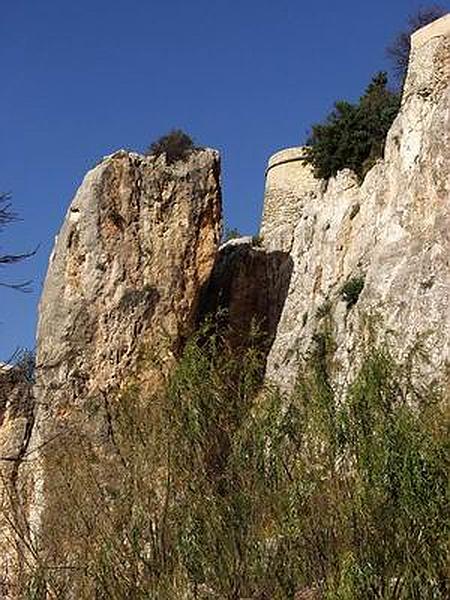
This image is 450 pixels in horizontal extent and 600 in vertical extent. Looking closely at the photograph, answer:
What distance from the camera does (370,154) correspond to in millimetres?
23781

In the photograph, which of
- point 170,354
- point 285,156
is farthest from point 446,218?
point 285,156

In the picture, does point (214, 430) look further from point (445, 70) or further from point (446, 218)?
point (445, 70)

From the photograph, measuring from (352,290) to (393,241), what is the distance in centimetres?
114

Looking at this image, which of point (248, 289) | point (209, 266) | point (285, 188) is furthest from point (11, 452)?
point (285, 188)

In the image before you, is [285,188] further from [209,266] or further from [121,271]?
[121,271]

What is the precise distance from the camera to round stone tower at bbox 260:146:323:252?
28.7 meters

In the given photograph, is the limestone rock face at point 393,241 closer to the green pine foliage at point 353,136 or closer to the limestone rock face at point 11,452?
the green pine foliage at point 353,136

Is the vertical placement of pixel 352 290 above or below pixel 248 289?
below

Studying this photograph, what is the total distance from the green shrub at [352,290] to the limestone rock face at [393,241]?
0.29 feet

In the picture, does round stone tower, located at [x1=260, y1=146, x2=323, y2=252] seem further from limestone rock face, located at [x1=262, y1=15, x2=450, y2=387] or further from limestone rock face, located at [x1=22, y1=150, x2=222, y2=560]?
limestone rock face, located at [x1=22, y1=150, x2=222, y2=560]

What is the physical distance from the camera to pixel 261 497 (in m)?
11.7

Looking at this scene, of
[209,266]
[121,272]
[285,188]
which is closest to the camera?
[121,272]

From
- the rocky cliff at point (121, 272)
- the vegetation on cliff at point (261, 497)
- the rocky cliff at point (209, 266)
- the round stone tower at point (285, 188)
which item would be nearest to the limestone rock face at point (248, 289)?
the rocky cliff at point (209, 266)

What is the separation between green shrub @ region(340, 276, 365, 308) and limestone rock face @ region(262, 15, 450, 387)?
0.09m
